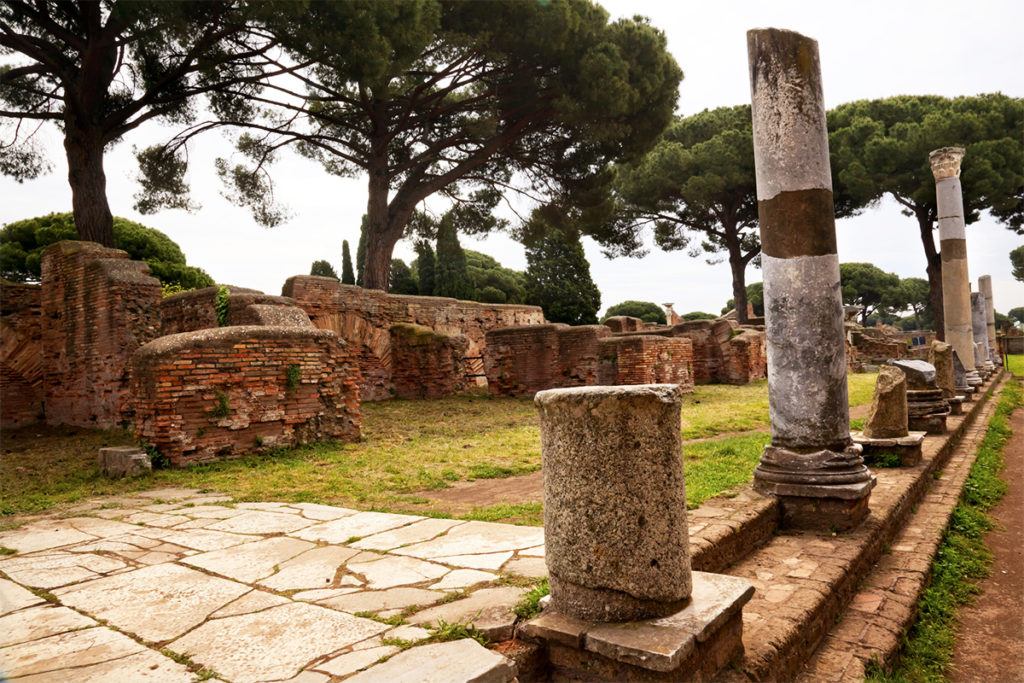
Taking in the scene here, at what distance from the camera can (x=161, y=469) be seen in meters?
5.89

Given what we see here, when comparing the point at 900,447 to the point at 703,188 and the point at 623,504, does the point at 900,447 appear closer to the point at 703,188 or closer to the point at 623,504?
the point at 623,504

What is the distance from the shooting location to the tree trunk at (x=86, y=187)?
12102 millimetres

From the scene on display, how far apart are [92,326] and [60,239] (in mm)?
11871

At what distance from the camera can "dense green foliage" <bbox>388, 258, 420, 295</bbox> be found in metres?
29.3

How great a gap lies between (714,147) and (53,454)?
2367 centimetres

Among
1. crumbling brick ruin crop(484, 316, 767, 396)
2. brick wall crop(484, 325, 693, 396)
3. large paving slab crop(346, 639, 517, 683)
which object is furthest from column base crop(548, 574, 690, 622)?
brick wall crop(484, 325, 693, 396)

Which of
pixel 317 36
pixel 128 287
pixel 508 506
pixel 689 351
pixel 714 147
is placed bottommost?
pixel 508 506

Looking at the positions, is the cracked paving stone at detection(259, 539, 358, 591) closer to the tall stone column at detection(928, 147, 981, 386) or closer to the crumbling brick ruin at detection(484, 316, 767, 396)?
the crumbling brick ruin at detection(484, 316, 767, 396)

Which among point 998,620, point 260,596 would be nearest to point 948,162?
point 998,620

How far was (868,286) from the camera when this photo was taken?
48219 mm

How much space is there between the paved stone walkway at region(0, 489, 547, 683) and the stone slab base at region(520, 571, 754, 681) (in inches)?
7.4

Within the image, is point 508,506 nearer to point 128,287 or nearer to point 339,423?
point 339,423

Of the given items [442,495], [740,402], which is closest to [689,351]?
[740,402]

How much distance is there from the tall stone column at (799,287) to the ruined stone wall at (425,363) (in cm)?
937
